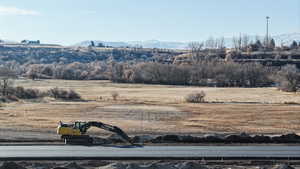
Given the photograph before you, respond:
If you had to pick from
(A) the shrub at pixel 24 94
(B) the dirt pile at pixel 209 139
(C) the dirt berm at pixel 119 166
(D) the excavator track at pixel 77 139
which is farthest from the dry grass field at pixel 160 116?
(C) the dirt berm at pixel 119 166

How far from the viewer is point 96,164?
2881 cm

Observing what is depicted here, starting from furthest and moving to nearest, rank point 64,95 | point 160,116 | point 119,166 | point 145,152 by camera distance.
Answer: point 64,95
point 160,116
point 145,152
point 119,166

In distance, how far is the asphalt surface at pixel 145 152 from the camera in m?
31.5

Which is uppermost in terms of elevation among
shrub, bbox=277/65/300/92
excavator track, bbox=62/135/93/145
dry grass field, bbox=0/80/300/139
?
shrub, bbox=277/65/300/92

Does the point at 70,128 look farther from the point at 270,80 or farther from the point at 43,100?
the point at 270,80

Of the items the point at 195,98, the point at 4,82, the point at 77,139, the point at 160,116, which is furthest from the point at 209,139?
the point at 4,82

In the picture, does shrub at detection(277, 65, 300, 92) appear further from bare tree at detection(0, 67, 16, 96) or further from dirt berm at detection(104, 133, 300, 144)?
dirt berm at detection(104, 133, 300, 144)

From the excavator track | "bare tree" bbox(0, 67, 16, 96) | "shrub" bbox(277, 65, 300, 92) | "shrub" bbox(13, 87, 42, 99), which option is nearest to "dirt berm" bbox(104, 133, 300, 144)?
the excavator track

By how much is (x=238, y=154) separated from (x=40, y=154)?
41.2 feet

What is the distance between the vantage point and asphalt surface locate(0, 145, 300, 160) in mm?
31531

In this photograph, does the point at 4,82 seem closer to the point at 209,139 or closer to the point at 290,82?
the point at 209,139

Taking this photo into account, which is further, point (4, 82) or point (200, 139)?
point (4, 82)

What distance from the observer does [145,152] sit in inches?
1318

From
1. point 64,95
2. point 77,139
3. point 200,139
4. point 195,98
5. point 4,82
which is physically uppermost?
point 4,82
